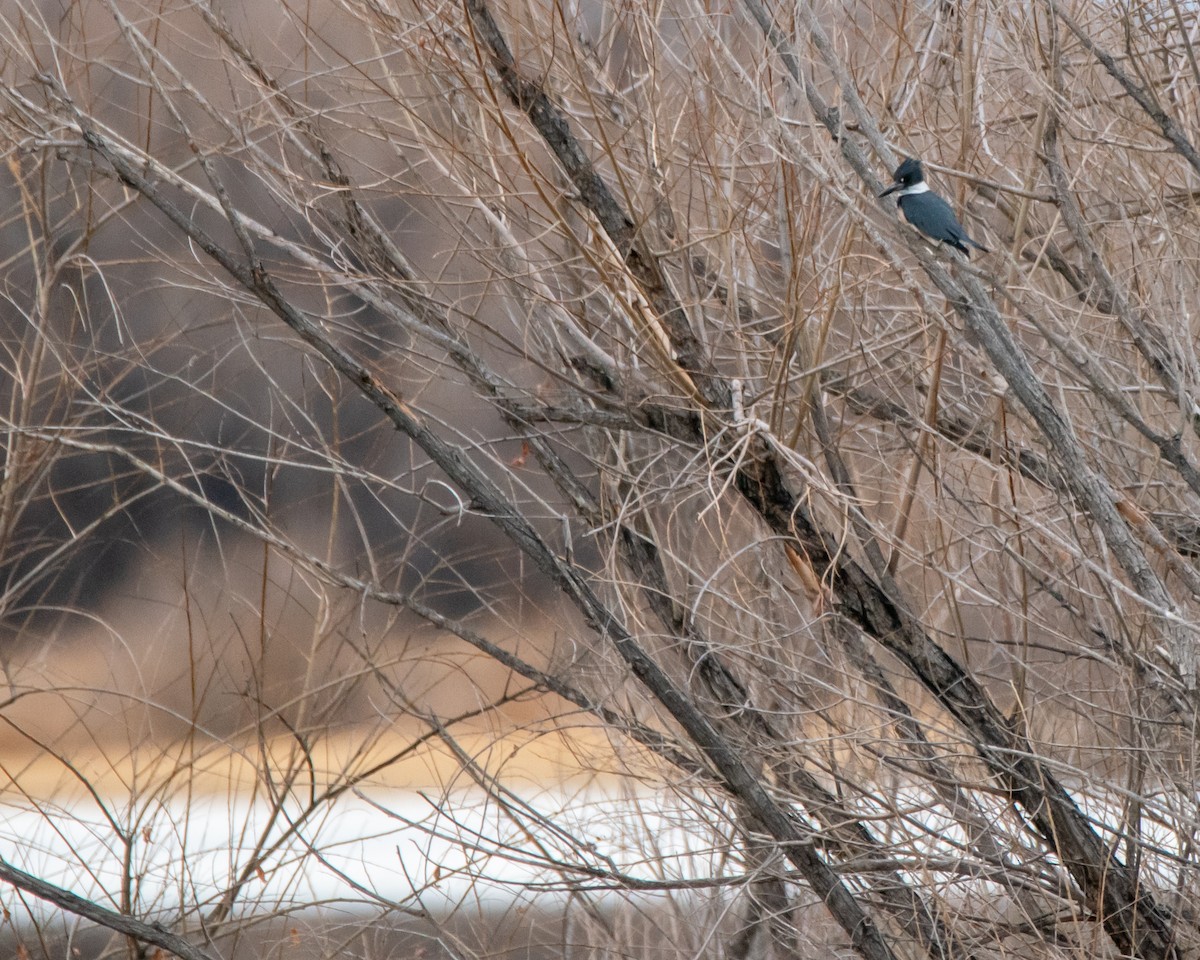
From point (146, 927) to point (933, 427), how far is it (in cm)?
199

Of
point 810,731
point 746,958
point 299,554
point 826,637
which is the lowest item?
point 746,958

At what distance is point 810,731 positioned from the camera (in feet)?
9.98

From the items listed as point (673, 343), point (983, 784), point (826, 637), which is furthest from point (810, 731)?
point (673, 343)

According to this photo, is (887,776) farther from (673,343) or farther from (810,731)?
(673,343)

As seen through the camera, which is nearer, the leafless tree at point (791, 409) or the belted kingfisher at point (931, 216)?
the belted kingfisher at point (931, 216)

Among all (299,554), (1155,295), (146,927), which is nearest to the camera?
(146,927)

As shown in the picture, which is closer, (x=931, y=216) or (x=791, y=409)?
(x=931, y=216)

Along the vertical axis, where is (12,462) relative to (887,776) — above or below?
above

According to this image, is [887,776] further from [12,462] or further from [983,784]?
[12,462]

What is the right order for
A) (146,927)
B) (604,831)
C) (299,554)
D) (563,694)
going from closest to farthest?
(146,927), (299,554), (563,694), (604,831)

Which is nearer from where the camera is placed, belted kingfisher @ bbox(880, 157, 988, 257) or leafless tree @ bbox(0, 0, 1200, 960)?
belted kingfisher @ bbox(880, 157, 988, 257)

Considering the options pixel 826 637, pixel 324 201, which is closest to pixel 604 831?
pixel 826 637

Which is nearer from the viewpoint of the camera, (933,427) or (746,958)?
(933,427)

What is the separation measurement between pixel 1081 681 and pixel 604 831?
1643 millimetres
